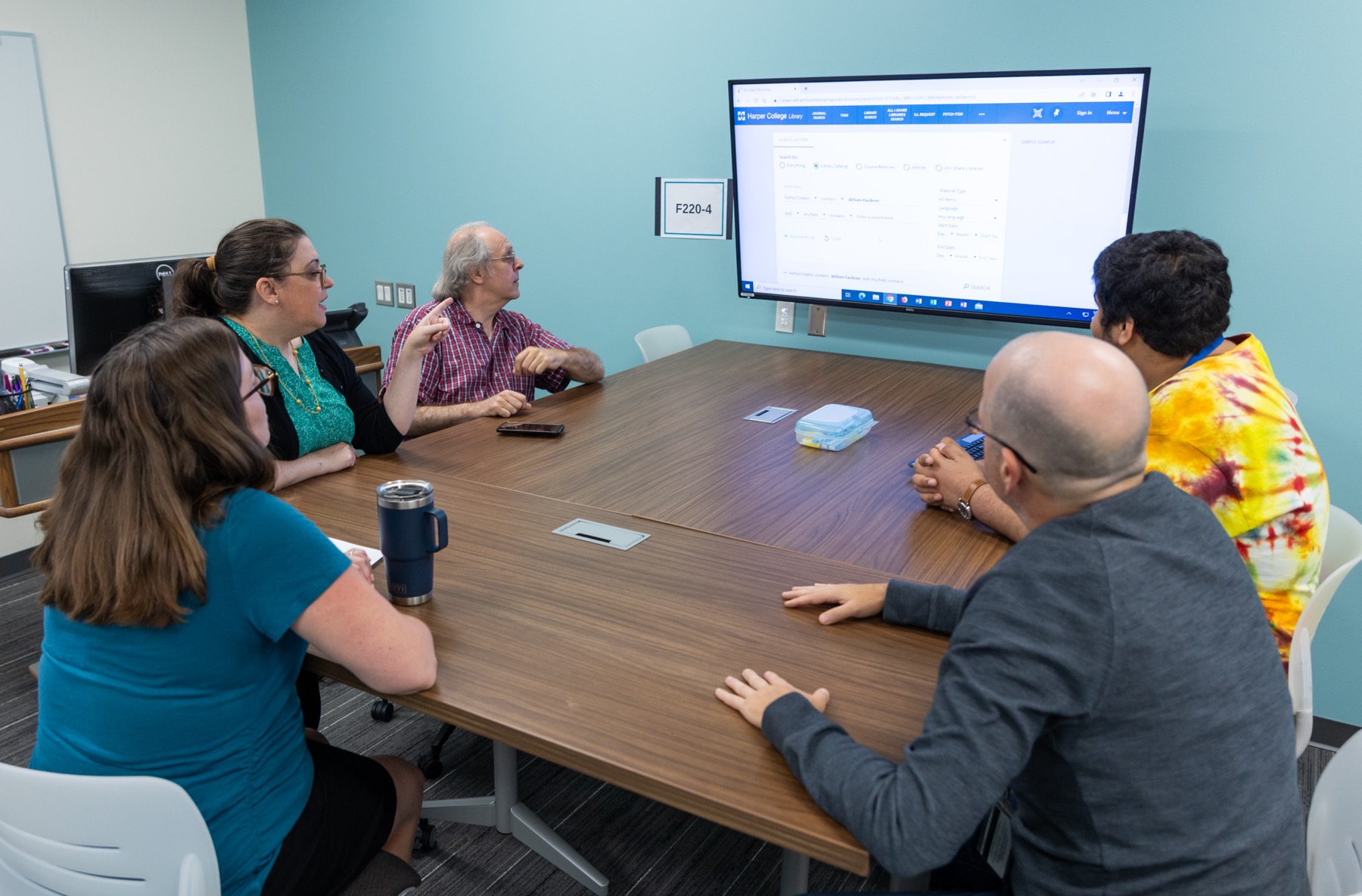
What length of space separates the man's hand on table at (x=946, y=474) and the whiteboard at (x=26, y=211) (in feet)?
11.3

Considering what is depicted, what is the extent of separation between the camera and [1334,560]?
1741 millimetres

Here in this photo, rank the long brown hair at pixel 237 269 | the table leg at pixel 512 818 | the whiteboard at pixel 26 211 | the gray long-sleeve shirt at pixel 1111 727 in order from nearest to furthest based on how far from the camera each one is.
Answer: the gray long-sleeve shirt at pixel 1111 727 < the table leg at pixel 512 818 < the long brown hair at pixel 237 269 < the whiteboard at pixel 26 211

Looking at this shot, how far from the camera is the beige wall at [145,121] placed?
3826mm

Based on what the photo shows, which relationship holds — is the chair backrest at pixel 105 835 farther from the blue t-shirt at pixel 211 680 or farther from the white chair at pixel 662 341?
the white chair at pixel 662 341

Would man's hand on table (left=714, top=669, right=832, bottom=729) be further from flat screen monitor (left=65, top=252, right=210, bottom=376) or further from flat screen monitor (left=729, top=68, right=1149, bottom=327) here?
flat screen monitor (left=65, top=252, right=210, bottom=376)

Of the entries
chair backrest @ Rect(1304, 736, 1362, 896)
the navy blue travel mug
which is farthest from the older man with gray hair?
chair backrest @ Rect(1304, 736, 1362, 896)

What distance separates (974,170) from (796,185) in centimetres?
59

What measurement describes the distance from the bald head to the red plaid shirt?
6.67 feet

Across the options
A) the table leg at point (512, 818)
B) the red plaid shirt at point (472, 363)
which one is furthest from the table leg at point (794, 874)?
the red plaid shirt at point (472, 363)

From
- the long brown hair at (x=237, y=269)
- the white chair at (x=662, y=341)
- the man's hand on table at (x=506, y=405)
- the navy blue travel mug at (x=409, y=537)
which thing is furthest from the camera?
the white chair at (x=662, y=341)

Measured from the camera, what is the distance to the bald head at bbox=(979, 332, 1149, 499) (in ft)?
3.04

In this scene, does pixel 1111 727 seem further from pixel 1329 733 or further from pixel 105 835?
pixel 1329 733

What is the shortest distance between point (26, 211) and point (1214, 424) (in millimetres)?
4312

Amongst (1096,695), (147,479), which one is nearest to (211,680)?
(147,479)
